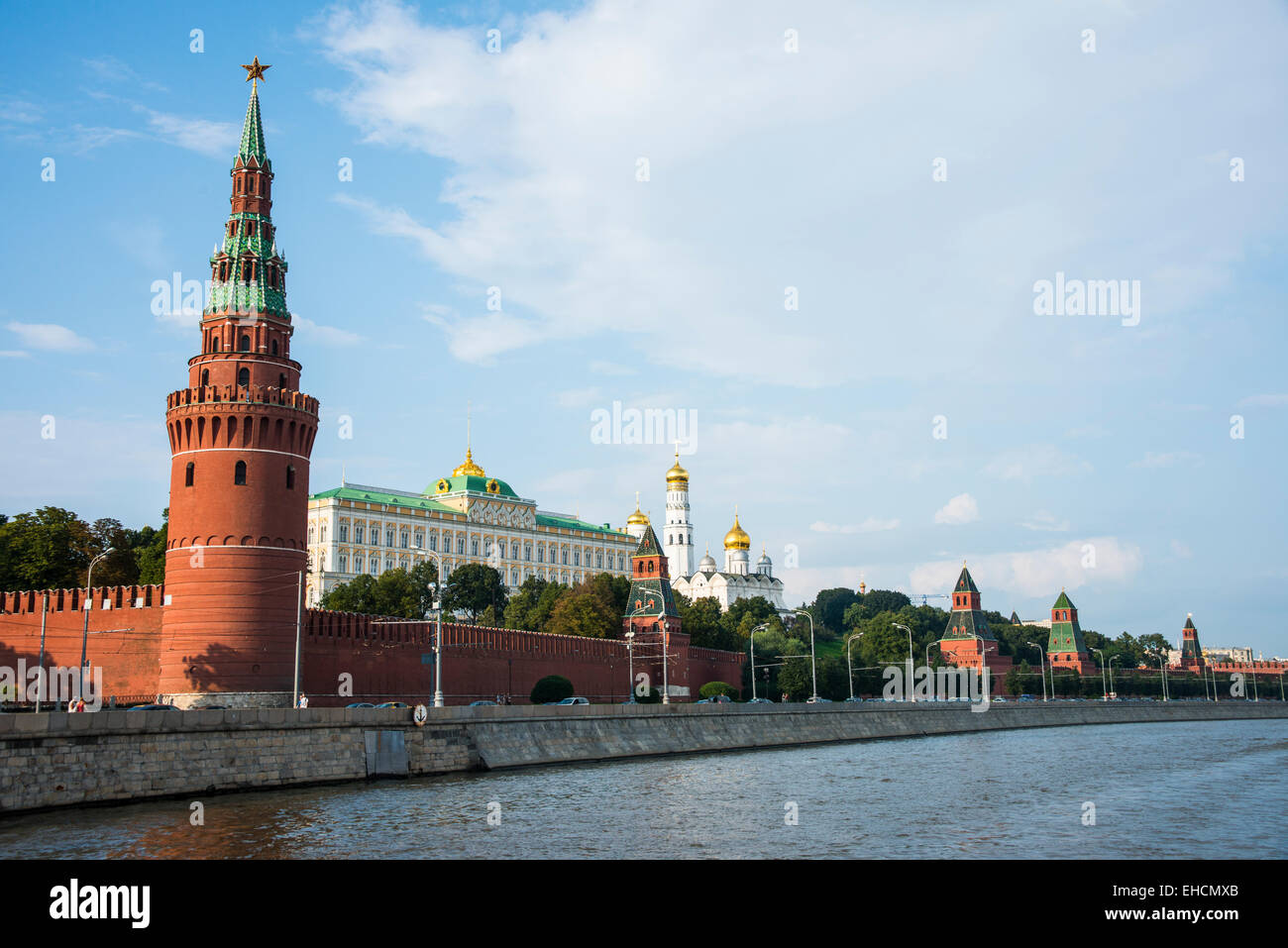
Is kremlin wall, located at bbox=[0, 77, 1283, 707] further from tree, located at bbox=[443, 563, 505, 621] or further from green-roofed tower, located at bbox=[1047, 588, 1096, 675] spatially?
green-roofed tower, located at bbox=[1047, 588, 1096, 675]

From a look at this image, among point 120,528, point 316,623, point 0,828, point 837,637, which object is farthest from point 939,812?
point 837,637

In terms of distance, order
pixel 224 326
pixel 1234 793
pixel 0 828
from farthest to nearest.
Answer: pixel 224 326
pixel 1234 793
pixel 0 828

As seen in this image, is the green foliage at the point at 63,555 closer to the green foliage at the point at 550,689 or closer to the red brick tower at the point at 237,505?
the red brick tower at the point at 237,505

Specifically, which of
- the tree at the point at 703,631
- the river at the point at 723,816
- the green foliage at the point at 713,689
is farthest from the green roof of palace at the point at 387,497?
the river at the point at 723,816

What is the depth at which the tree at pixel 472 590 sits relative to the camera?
96875mm

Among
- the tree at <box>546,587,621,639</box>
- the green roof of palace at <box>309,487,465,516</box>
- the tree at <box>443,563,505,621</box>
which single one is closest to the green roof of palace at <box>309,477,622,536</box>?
the green roof of palace at <box>309,487,465,516</box>

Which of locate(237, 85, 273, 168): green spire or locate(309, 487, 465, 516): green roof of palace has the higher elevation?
locate(237, 85, 273, 168): green spire

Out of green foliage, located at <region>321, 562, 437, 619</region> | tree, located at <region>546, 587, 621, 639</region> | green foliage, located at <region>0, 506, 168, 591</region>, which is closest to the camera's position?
green foliage, located at <region>0, 506, 168, 591</region>

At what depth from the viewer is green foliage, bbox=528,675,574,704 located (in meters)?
61.4

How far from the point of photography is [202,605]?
46.8 m

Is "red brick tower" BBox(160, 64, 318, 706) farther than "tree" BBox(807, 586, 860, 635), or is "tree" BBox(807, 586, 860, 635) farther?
"tree" BBox(807, 586, 860, 635)

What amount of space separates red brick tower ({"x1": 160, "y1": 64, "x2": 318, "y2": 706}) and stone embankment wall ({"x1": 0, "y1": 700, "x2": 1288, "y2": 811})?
1000cm
